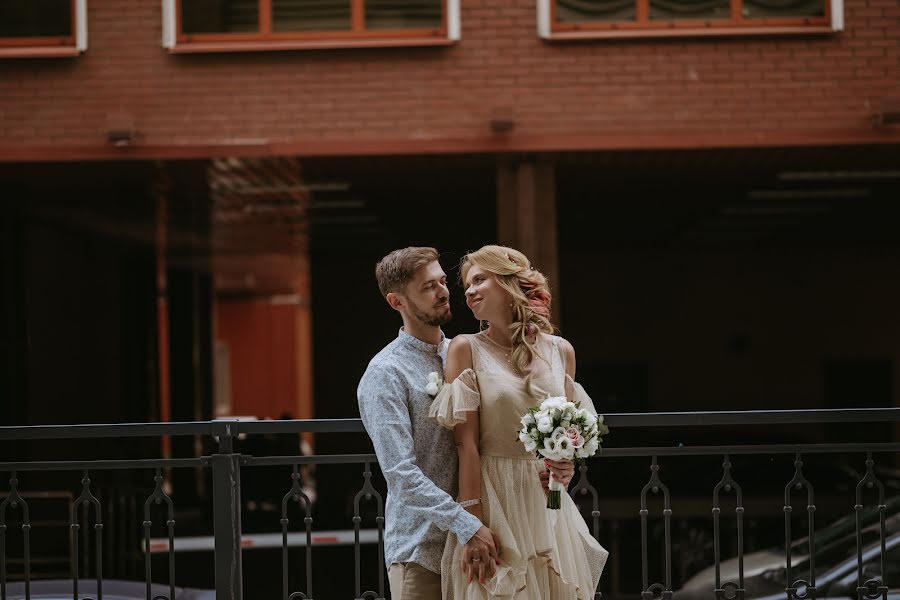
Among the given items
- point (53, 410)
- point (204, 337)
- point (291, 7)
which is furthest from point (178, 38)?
point (204, 337)

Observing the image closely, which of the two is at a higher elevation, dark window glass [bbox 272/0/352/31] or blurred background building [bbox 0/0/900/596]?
dark window glass [bbox 272/0/352/31]

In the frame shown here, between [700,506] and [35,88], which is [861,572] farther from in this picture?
[35,88]

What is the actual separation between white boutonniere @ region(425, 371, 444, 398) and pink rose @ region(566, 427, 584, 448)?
49 centimetres

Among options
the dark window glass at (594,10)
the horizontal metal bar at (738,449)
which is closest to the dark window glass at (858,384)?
the dark window glass at (594,10)

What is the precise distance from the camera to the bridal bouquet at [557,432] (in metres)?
3.59

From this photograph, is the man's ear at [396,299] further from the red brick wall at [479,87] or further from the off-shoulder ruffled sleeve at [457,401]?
the red brick wall at [479,87]

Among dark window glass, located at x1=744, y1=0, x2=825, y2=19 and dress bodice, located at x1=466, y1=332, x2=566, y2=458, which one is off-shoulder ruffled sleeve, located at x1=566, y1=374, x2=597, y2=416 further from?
dark window glass, located at x1=744, y1=0, x2=825, y2=19

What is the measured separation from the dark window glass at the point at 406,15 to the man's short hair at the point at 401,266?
7253 mm

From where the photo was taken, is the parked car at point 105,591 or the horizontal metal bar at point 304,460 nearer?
the horizontal metal bar at point 304,460

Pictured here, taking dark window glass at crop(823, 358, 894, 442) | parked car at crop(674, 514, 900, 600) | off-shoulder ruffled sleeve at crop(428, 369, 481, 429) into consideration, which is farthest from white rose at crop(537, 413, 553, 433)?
dark window glass at crop(823, 358, 894, 442)

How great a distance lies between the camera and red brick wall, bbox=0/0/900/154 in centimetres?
1052

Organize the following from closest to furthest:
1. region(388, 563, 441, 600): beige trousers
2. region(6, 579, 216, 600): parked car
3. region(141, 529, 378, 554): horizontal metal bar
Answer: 1. region(388, 563, 441, 600): beige trousers
2. region(6, 579, 216, 600): parked car
3. region(141, 529, 378, 554): horizontal metal bar

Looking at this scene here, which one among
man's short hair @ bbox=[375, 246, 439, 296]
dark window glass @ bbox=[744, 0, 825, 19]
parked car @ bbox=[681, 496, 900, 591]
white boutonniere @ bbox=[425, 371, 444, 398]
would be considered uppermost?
dark window glass @ bbox=[744, 0, 825, 19]

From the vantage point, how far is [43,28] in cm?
1075
